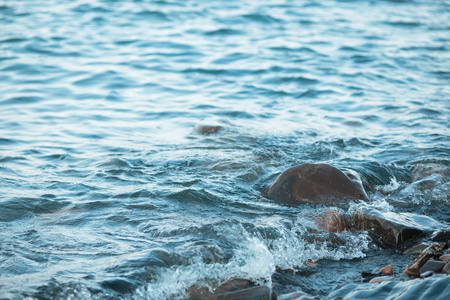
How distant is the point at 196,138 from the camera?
662 cm

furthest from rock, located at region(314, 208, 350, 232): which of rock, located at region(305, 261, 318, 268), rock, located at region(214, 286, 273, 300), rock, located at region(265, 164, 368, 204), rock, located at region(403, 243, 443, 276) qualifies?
rock, located at region(214, 286, 273, 300)

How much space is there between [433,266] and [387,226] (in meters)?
0.69

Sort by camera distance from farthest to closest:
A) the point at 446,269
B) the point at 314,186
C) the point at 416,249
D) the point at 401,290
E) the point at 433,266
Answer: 1. the point at 314,186
2. the point at 416,249
3. the point at 433,266
4. the point at 446,269
5. the point at 401,290

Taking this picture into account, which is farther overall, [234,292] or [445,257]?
[445,257]

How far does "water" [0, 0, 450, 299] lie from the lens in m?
3.70

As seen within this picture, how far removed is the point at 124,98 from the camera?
8516mm

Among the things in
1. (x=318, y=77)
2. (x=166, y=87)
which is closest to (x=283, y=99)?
(x=318, y=77)

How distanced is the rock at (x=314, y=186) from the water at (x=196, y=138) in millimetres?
156

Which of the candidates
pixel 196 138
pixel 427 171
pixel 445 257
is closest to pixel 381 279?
pixel 445 257

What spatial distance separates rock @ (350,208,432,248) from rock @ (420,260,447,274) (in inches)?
21.3

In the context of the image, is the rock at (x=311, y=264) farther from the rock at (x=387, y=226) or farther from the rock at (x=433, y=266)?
the rock at (x=433, y=266)

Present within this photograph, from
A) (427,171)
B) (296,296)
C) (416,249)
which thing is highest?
(296,296)

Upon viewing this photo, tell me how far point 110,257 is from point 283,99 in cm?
545

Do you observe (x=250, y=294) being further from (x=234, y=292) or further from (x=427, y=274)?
(x=427, y=274)
